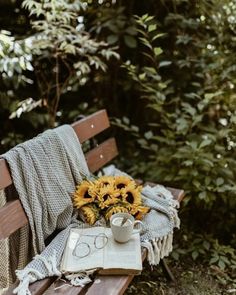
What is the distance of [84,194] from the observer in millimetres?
1915

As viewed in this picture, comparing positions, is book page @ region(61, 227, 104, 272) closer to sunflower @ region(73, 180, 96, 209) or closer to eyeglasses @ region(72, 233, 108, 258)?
eyeglasses @ region(72, 233, 108, 258)

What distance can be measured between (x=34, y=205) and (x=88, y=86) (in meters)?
1.67

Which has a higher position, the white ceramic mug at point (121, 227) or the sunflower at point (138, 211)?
the white ceramic mug at point (121, 227)

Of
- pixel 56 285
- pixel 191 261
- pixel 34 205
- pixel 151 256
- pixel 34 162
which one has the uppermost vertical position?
pixel 34 162

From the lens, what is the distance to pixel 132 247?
1690 millimetres

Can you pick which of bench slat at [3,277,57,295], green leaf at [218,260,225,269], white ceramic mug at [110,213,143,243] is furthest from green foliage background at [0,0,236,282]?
bench slat at [3,277,57,295]

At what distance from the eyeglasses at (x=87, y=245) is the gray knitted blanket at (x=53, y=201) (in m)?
0.07

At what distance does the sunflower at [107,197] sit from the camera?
1855mm

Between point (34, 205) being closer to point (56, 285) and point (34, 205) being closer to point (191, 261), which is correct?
point (56, 285)

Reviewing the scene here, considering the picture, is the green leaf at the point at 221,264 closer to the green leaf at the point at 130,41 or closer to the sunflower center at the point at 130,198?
the sunflower center at the point at 130,198

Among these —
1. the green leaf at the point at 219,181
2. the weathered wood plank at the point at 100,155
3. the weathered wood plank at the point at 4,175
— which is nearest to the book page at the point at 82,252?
the weathered wood plank at the point at 4,175

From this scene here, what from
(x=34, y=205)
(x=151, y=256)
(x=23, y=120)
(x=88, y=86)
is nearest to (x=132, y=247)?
(x=151, y=256)

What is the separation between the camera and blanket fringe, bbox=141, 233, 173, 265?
1803 mm

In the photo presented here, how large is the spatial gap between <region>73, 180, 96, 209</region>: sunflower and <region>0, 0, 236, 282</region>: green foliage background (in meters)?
0.73
